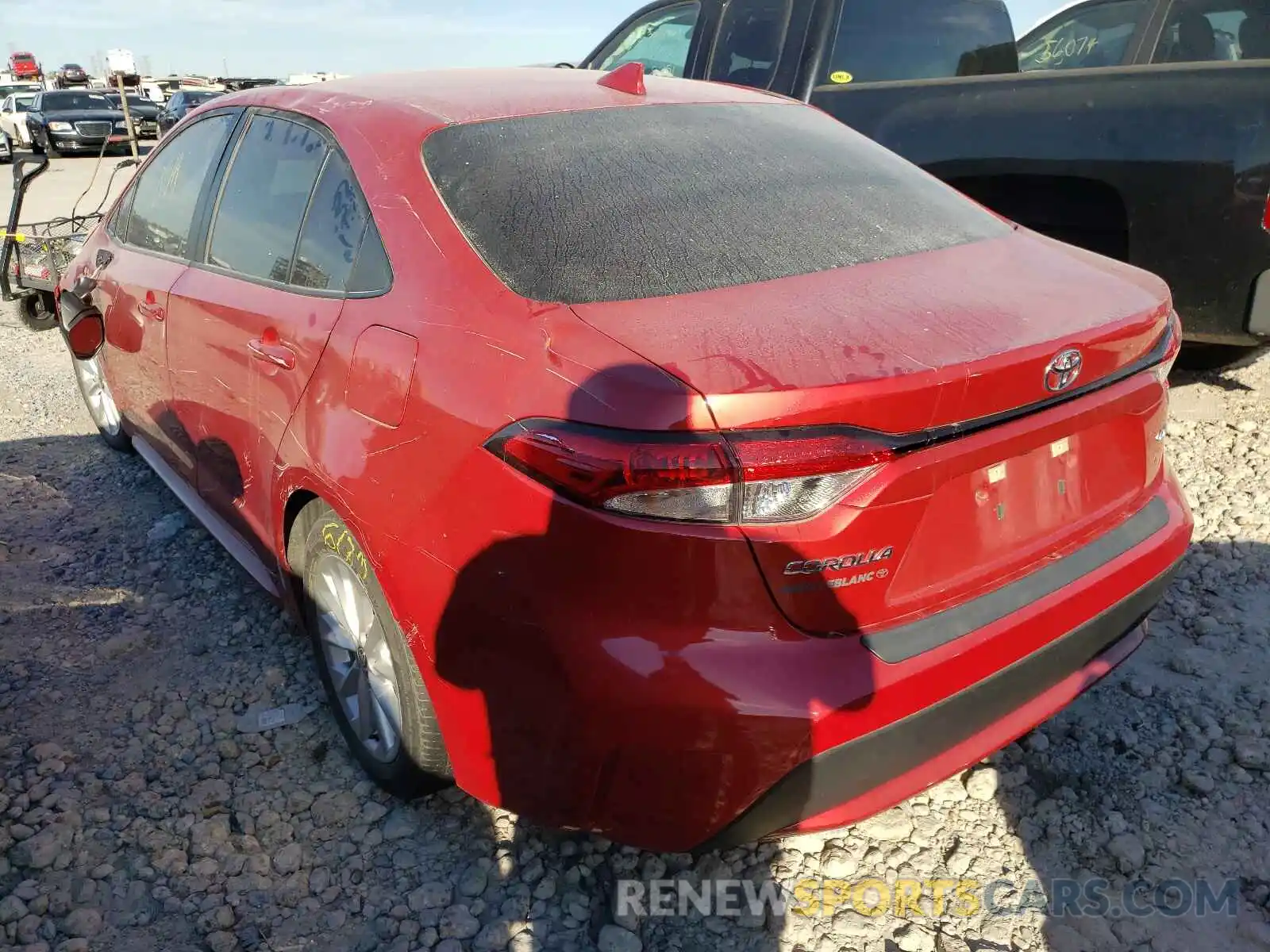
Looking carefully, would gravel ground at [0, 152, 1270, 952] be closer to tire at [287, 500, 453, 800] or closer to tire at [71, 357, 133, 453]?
tire at [287, 500, 453, 800]

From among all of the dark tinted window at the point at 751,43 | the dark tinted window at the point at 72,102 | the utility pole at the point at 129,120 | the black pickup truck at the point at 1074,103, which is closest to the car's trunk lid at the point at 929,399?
the black pickup truck at the point at 1074,103

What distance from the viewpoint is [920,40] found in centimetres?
516

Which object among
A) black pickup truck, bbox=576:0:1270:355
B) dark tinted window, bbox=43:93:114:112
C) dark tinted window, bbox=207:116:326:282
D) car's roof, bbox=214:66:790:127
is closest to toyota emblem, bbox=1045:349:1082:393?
car's roof, bbox=214:66:790:127

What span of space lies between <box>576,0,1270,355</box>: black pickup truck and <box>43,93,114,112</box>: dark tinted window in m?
23.4

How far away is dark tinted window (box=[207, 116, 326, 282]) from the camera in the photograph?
249cm

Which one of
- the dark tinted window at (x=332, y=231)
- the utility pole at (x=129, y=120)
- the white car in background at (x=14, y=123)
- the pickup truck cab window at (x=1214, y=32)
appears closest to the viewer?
the dark tinted window at (x=332, y=231)

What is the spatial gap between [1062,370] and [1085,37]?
16.2 feet

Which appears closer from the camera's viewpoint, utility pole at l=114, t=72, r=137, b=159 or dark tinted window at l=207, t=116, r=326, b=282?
dark tinted window at l=207, t=116, r=326, b=282

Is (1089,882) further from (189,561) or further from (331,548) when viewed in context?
(189,561)

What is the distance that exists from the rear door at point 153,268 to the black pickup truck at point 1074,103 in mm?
2833

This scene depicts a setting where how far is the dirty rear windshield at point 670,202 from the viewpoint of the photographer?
191cm

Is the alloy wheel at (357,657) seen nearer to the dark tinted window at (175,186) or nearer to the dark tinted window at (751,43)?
the dark tinted window at (175,186)

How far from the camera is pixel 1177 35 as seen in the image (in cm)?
489

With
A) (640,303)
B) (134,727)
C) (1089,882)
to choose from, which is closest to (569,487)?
(640,303)
